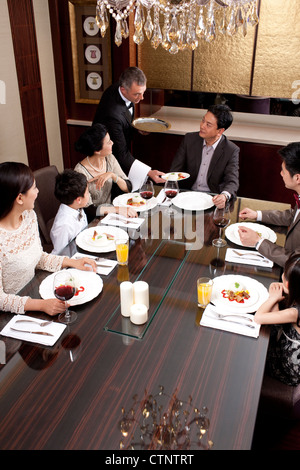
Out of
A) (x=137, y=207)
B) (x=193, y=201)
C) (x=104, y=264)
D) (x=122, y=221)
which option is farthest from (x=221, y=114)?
(x=104, y=264)

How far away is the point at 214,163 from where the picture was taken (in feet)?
9.91

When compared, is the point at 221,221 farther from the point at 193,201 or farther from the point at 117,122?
the point at 117,122

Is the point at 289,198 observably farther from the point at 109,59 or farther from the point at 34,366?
the point at 34,366

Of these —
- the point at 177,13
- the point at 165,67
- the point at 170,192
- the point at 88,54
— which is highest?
the point at 177,13

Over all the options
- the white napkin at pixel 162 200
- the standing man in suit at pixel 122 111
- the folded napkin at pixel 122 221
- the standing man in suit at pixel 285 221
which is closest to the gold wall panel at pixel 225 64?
A: the standing man in suit at pixel 122 111

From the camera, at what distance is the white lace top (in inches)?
71.2

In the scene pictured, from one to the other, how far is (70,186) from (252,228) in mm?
969

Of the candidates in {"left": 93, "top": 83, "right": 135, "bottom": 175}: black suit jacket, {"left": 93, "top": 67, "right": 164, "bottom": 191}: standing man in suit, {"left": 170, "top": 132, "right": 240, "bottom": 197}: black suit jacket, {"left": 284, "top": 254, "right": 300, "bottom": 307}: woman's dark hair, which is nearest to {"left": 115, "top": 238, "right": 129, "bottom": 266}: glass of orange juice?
{"left": 284, "top": 254, "right": 300, "bottom": 307}: woman's dark hair

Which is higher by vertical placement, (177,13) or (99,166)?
(177,13)

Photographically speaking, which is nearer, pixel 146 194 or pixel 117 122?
pixel 146 194

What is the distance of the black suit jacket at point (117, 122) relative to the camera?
10.8ft

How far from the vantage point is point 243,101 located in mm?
4195

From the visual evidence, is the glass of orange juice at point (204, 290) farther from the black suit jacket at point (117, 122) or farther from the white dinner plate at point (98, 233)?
the black suit jacket at point (117, 122)

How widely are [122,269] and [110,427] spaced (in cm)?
79
